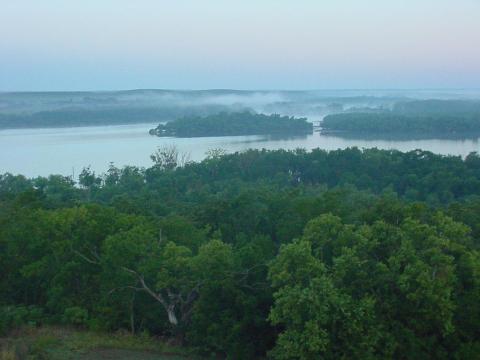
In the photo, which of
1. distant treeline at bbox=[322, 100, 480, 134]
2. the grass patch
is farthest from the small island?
the grass patch

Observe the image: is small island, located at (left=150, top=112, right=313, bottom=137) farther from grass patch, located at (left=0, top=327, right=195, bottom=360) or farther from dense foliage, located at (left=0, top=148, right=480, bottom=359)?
grass patch, located at (left=0, top=327, right=195, bottom=360)

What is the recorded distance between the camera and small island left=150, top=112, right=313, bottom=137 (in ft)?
128

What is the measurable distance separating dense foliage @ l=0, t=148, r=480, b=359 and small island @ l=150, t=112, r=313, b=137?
88.6 ft

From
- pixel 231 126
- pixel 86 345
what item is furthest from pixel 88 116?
pixel 86 345

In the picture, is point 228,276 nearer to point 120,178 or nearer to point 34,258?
point 34,258

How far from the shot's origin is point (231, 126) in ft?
133

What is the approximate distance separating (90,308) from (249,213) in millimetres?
3447

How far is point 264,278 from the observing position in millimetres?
7867

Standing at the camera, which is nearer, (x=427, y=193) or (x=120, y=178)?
(x=427, y=193)

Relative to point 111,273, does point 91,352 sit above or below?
below

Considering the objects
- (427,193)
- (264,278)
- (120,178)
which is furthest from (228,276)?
(120,178)

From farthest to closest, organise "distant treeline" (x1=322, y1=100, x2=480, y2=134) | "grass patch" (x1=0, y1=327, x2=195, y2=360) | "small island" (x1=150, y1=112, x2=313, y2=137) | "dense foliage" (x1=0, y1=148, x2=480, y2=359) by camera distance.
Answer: "small island" (x1=150, y1=112, x2=313, y2=137) < "distant treeline" (x1=322, y1=100, x2=480, y2=134) < "grass patch" (x1=0, y1=327, x2=195, y2=360) < "dense foliage" (x1=0, y1=148, x2=480, y2=359)

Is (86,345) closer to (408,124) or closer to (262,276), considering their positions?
(262,276)

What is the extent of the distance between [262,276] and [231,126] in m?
33.1
